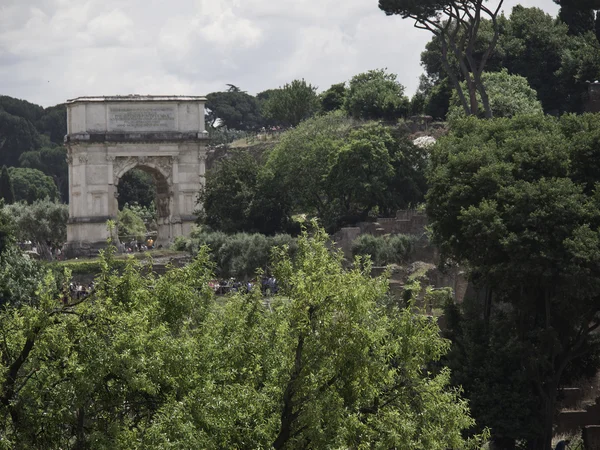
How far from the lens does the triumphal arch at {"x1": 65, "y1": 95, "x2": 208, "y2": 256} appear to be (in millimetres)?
66312

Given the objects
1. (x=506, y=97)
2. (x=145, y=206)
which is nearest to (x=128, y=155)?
(x=506, y=97)

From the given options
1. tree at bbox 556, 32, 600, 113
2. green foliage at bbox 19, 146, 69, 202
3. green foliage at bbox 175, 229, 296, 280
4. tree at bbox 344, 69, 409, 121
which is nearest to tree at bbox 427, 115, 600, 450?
green foliage at bbox 175, 229, 296, 280

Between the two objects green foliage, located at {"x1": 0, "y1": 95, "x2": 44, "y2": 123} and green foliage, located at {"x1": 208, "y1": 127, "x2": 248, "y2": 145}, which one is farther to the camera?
green foliage, located at {"x1": 0, "y1": 95, "x2": 44, "y2": 123}

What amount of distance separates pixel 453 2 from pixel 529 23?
19.9 metres

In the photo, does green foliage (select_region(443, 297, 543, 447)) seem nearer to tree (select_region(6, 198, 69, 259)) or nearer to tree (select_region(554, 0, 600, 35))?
tree (select_region(554, 0, 600, 35))

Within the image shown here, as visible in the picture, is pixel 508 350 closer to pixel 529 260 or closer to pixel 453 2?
pixel 529 260

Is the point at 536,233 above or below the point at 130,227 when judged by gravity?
above

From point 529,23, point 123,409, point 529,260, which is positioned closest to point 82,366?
point 123,409

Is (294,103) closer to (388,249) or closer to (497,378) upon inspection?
(388,249)

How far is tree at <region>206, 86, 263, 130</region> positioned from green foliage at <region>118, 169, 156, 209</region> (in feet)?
101

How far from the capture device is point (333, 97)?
293ft

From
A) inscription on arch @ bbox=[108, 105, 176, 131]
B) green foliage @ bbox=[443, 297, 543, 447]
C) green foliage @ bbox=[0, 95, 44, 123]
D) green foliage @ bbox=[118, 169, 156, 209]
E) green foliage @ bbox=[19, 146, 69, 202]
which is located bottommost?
green foliage @ bbox=[443, 297, 543, 447]

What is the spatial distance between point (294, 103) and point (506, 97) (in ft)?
111

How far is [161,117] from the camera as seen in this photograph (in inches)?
2665
